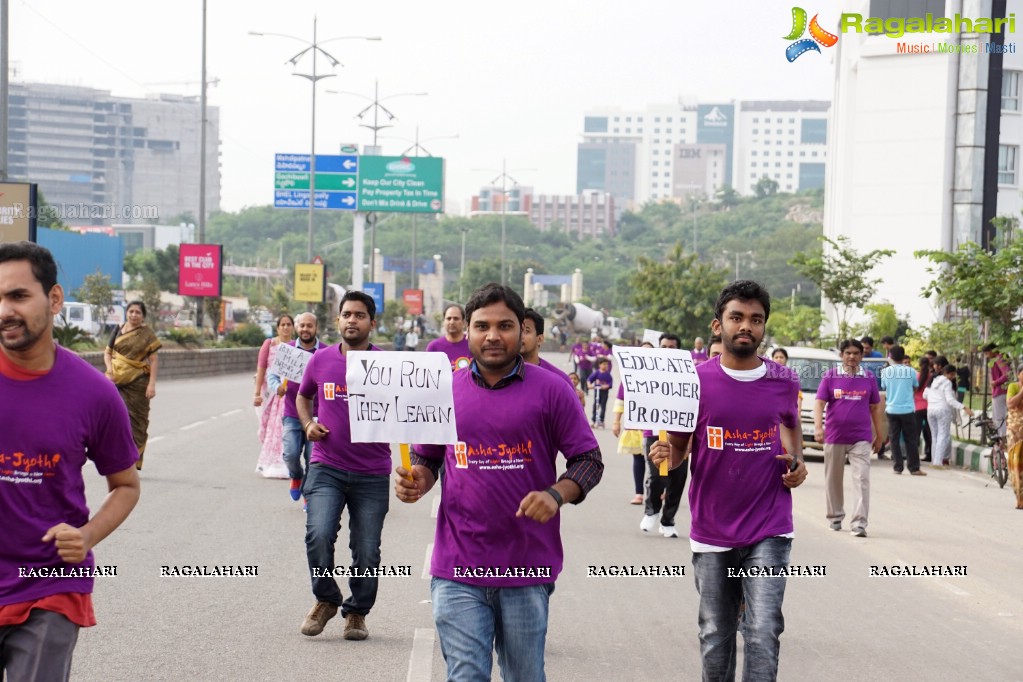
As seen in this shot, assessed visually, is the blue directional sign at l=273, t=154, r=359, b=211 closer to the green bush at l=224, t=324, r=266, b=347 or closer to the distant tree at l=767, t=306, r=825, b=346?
the green bush at l=224, t=324, r=266, b=347

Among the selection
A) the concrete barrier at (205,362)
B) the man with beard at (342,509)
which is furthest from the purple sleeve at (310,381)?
the concrete barrier at (205,362)

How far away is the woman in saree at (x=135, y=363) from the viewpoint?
1426 cm

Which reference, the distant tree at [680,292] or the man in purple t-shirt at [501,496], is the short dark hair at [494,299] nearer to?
the man in purple t-shirt at [501,496]

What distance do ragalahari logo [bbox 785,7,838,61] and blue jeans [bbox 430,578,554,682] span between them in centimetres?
4764

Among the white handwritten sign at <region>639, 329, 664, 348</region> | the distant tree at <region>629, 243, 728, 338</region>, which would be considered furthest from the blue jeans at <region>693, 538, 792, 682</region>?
the distant tree at <region>629, 243, 728, 338</region>

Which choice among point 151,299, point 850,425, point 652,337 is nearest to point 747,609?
point 850,425

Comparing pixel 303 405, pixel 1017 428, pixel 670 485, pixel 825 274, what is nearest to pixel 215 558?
pixel 303 405

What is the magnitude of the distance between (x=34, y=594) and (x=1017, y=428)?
12.5 metres

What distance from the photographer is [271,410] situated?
15500 millimetres

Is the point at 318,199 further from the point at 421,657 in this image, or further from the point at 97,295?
the point at 421,657

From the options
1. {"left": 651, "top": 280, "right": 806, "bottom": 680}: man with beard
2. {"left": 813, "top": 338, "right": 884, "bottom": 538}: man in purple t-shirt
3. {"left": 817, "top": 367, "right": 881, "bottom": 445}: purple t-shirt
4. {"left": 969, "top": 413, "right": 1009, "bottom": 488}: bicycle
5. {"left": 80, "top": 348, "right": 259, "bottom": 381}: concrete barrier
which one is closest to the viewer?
{"left": 651, "top": 280, "right": 806, "bottom": 680}: man with beard

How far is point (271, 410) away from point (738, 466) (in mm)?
10115

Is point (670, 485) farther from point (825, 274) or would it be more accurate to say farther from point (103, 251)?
point (103, 251)

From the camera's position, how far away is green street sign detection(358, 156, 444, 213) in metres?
55.4
